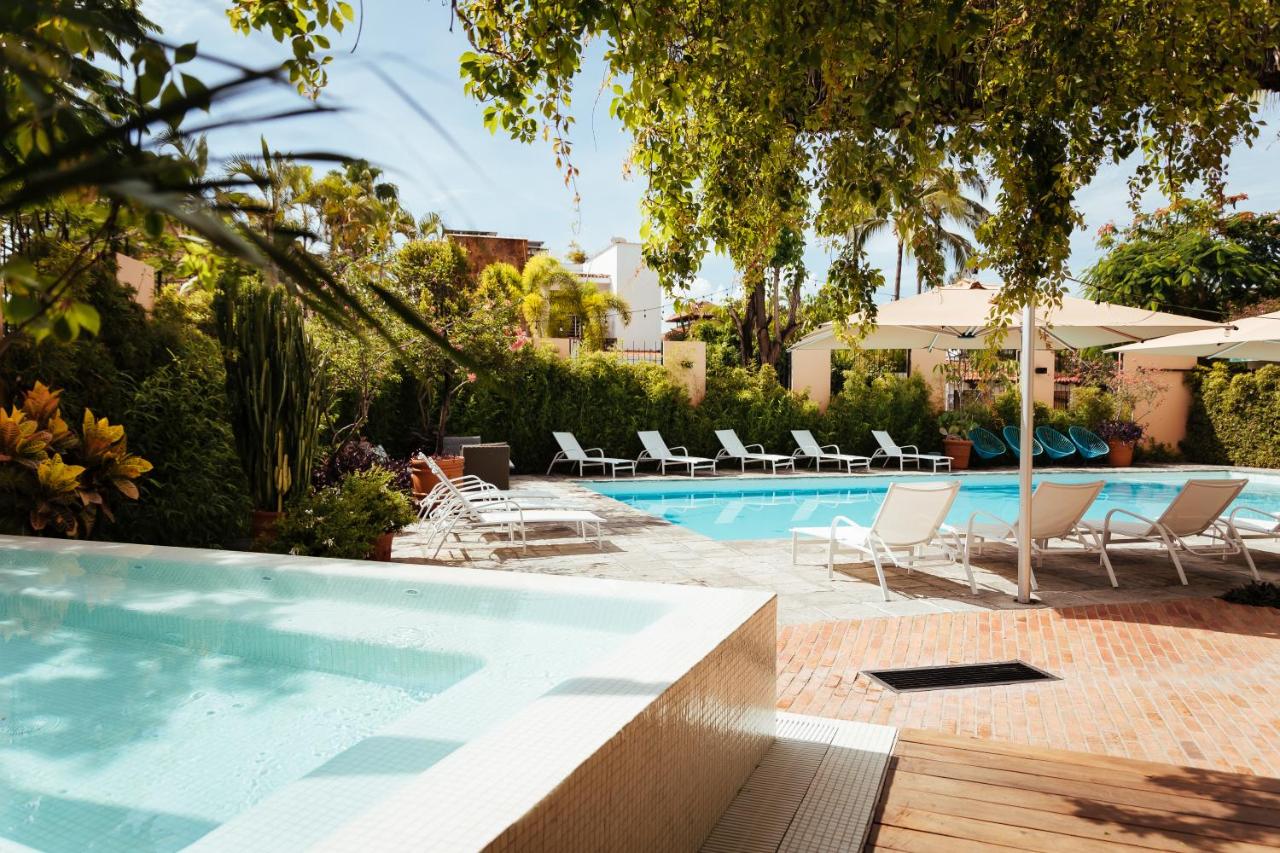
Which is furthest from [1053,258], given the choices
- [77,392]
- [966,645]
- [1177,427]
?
[1177,427]

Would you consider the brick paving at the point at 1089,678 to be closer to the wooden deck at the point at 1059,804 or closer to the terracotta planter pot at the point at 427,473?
the wooden deck at the point at 1059,804

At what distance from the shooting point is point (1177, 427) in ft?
68.7

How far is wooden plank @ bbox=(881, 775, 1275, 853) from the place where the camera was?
2668 millimetres

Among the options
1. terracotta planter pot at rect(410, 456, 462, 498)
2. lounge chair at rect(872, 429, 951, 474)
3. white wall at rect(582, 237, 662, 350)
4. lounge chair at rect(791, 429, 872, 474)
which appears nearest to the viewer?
terracotta planter pot at rect(410, 456, 462, 498)

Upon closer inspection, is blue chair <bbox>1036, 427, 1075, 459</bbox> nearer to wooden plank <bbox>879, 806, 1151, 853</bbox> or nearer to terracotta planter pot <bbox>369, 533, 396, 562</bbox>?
terracotta planter pot <bbox>369, 533, 396, 562</bbox>

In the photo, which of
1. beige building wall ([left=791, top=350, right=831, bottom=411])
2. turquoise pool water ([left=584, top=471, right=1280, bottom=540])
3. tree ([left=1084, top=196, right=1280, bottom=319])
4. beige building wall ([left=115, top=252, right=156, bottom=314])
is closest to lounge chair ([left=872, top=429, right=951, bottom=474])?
turquoise pool water ([left=584, top=471, right=1280, bottom=540])

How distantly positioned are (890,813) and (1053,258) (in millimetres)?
2759

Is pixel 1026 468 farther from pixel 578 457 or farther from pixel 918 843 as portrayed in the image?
pixel 578 457

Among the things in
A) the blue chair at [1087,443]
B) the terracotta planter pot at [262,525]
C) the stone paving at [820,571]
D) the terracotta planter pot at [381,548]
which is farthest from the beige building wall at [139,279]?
the blue chair at [1087,443]

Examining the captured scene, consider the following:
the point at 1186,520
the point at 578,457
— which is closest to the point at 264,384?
the point at 1186,520

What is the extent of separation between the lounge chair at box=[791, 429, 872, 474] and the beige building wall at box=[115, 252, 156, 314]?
479 inches

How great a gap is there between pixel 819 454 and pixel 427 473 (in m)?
8.45

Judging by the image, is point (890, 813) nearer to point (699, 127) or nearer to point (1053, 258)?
point (1053, 258)

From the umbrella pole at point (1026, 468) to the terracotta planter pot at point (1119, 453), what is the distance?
14.9 m
